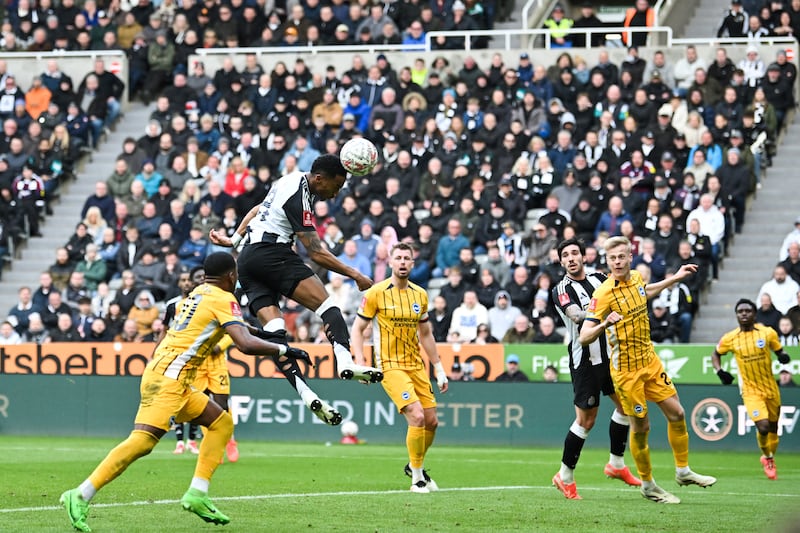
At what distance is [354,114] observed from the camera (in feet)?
97.6

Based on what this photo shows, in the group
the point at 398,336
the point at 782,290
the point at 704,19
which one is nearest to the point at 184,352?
the point at 398,336

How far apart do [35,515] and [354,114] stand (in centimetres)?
1915

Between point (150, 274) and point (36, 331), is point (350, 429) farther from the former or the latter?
point (36, 331)

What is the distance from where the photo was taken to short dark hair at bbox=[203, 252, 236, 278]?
35.8 feet

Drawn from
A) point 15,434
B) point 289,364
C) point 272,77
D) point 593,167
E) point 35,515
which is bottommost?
point 15,434

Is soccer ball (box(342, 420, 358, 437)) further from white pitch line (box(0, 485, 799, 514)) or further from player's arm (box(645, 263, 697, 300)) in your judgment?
Result: player's arm (box(645, 263, 697, 300))

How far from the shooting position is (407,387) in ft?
48.5

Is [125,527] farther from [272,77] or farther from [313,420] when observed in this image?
[272,77]

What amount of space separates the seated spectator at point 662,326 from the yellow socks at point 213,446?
1410 cm

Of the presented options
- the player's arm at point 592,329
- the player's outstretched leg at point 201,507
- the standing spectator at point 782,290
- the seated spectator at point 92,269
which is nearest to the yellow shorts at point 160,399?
the player's outstretched leg at point 201,507

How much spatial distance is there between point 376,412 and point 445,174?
562 cm

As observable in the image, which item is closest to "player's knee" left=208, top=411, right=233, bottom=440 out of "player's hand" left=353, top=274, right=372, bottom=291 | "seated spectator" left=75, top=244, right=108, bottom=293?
"player's hand" left=353, top=274, right=372, bottom=291

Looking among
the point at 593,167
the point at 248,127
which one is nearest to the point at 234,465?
the point at 593,167

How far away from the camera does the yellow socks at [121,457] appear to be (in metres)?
10.5
